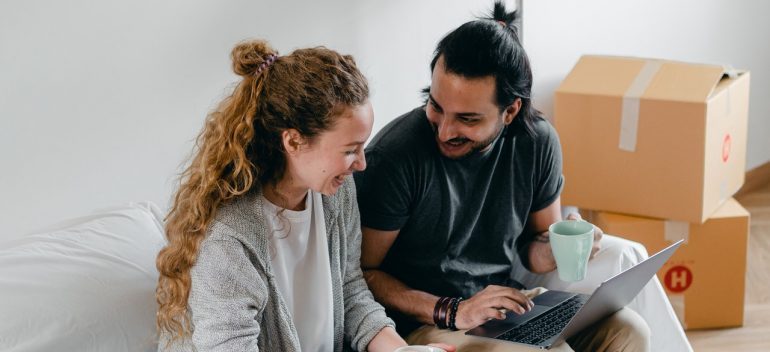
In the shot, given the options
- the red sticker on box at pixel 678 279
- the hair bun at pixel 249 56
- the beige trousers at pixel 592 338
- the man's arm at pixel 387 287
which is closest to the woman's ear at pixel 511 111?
the man's arm at pixel 387 287

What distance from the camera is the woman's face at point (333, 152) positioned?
155 cm

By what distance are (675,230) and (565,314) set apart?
3.07 ft

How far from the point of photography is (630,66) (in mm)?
2764

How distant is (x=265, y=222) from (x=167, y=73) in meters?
0.54

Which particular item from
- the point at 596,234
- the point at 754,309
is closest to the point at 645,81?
the point at 754,309

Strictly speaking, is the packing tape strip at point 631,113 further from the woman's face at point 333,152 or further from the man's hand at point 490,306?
the woman's face at point 333,152

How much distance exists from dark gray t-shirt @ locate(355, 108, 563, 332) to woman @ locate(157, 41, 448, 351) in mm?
211

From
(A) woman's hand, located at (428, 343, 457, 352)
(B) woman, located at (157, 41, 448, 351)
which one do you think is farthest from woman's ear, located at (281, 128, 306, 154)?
(A) woman's hand, located at (428, 343, 457, 352)

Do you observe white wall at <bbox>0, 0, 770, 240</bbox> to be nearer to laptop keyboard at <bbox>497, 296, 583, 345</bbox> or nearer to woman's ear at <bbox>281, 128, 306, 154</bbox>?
woman's ear at <bbox>281, 128, 306, 154</bbox>

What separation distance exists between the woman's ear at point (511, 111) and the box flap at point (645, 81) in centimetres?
79

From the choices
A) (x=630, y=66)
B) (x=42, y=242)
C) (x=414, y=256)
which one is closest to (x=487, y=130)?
(x=414, y=256)

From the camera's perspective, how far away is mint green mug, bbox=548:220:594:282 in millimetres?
1732

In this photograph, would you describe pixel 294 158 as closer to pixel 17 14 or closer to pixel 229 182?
pixel 229 182

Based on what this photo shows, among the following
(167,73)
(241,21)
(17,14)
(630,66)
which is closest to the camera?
(17,14)
